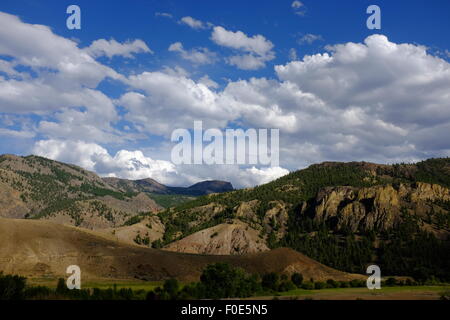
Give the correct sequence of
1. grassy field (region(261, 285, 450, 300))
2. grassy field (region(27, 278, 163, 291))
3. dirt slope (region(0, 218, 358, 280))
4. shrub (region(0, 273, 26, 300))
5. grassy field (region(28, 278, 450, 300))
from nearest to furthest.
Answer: shrub (region(0, 273, 26, 300)), grassy field (region(261, 285, 450, 300)), grassy field (region(28, 278, 450, 300)), grassy field (region(27, 278, 163, 291)), dirt slope (region(0, 218, 358, 280))

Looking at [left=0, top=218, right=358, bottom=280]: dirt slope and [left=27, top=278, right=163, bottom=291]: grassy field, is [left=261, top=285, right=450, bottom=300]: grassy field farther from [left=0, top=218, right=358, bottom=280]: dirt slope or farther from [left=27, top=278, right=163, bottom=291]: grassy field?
[left=0, top=218, right=358, bottom=280]: dirt slope

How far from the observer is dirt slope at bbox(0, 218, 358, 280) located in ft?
399

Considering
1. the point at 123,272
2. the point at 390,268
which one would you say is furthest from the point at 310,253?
the point at 123,272

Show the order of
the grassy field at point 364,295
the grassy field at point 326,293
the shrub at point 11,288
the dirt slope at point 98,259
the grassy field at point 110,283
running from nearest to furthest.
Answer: the shrub at point 11,288, the grassy field at point 364,295, the grassy field at point 326,293, the grassy field at point 110,283, the dirt slope at point 98,259

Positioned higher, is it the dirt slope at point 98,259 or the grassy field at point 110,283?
Answer: the dirt slope at point 98,259

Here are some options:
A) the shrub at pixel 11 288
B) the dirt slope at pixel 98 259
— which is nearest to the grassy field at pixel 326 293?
the dirt slope at pixel 98 259

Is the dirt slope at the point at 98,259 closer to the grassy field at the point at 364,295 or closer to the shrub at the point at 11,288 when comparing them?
the grassy field at the point at 364,295

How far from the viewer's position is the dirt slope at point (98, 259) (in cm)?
12162

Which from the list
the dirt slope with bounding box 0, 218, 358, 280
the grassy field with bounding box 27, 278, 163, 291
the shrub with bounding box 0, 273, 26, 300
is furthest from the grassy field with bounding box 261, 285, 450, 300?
the shrub with bounding box 0, 273, 26, 300

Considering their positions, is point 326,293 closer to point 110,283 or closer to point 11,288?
point 110,283

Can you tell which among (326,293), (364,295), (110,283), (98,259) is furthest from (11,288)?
(98,259)

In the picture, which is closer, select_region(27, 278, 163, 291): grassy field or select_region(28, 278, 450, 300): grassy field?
select_region(28, 278, 450, 300): grassy field
